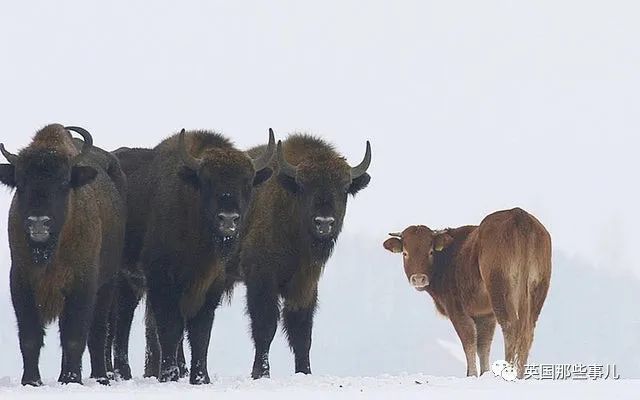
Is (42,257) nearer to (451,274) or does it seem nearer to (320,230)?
(320,230)

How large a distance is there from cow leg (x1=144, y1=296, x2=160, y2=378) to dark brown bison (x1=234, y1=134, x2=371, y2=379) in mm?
2026

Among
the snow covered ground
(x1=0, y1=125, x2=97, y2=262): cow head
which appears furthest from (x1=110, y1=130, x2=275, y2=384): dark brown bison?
(x1=0, y1=125, x2=97, y2=262): cow head

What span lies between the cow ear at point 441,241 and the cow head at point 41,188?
838 centimetres

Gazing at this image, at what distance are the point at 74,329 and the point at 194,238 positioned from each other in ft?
6.40

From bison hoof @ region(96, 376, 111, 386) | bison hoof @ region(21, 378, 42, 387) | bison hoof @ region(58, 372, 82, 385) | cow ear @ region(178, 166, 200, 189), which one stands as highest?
cow ear @ region(178, 166, 200, 189)

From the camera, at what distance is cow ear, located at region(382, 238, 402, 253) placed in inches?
907

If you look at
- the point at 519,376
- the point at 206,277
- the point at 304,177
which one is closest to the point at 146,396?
the point at 206,277

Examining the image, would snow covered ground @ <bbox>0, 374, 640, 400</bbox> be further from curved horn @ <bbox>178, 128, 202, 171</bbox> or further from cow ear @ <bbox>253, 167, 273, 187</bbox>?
curved horn @ <bbox>178, 128, 202, 171</bbox>

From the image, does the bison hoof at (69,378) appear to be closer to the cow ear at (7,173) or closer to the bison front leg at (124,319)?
the cow ear at (7,173)

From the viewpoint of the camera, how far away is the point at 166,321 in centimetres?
1680

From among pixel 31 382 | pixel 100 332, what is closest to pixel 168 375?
pixel 100 332

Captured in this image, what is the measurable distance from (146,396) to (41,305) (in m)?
3.01

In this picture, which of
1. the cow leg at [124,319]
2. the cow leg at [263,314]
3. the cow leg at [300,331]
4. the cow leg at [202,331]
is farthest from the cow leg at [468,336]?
the cow leg at [202,331]

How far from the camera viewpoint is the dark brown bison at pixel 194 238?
16.4 metres
